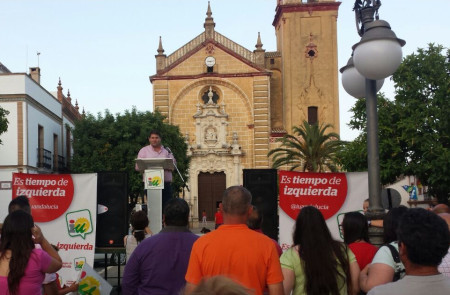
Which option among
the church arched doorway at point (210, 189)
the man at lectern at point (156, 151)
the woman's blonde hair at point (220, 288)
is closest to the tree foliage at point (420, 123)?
the church arched doorway at point (210, 189)

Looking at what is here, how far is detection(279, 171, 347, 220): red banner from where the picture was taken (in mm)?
7980

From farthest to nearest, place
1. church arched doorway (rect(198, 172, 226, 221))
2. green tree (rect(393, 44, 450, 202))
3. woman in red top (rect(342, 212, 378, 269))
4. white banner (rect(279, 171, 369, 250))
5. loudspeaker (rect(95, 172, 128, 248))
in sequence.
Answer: church arched doorway (rect(198, 172, 226, 221))
green tree (rect(393, 44, 450, 202))
loudspeaker (rect(95, 172, 128, 248))
white banner (rect(279, 171, 369, 250))
woman in red top (rect(342, 212, 378, 269))

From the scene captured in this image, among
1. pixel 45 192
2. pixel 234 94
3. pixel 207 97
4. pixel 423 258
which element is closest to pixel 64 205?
pixel 45 192

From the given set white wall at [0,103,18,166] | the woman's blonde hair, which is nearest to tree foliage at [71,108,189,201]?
white wall at [0,103,18,166]

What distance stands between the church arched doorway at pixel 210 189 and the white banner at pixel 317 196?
3393 cm

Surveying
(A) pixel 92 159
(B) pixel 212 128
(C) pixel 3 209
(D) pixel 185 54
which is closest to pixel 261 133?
(B) pixel 212 128

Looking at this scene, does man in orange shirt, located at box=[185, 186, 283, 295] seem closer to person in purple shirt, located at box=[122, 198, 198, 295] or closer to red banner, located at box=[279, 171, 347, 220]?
person in purple shirt, located at box=[122, 198, 198, 295]

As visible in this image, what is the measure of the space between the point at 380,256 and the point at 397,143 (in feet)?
85.0

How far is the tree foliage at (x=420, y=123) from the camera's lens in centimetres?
2852

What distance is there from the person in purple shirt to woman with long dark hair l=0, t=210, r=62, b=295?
2.19 ft

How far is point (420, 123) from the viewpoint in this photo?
1136 inches

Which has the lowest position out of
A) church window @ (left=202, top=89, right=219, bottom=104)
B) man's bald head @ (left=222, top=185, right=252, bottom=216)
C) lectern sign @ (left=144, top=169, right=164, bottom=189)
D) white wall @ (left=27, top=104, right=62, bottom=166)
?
man's bald head @ (left=222, top=185, right=252, bottom=216)

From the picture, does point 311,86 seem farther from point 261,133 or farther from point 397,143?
point 397,143

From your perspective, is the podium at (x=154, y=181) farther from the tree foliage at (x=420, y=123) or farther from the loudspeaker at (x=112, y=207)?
the tree foliage at (x=420, y=123)
